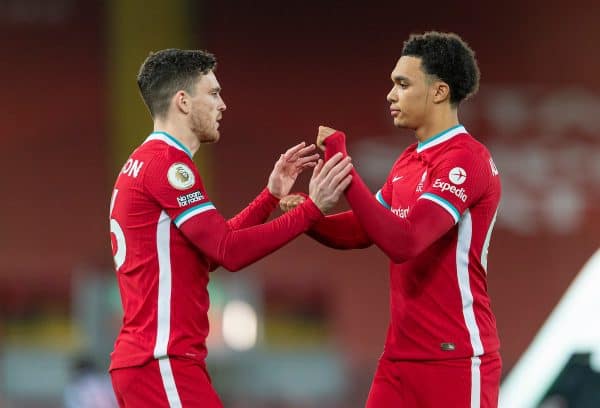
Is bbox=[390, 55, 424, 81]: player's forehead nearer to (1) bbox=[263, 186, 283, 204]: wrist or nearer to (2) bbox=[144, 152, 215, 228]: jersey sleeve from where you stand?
(1) bbox=[263, 186, 283, 204]: wrist

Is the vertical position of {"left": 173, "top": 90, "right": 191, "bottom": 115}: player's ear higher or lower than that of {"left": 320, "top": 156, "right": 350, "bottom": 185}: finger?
higher

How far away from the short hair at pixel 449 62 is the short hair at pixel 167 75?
0.78 meters

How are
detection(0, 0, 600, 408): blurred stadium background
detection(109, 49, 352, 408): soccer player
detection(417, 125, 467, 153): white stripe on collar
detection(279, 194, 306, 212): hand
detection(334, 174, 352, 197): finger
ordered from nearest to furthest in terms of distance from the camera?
detection(109, 49, 352, 408): soccer player < detection(334, 174, 352, 197): finger < detection(417, 125, 467, 153): white stripe on collar < detection(279, 194, 306, 212): hand < detection(0, 0, 600, 408): blurred stadium background

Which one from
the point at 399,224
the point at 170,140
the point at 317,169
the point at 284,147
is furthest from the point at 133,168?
the point at 284,147

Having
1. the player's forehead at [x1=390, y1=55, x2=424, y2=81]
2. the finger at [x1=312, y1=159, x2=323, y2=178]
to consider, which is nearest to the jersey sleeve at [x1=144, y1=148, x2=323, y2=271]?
the finger at [x1=312, y1=159, x2=323, y2=178]

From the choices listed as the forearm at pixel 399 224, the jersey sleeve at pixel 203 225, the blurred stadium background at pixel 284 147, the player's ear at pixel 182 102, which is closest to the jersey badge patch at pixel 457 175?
the forearm at pixel 399 224

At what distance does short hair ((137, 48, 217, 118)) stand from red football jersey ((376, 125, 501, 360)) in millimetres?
882

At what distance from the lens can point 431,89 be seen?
4.05 metres

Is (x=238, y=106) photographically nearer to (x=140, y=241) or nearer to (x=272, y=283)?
(x=272, y=283)

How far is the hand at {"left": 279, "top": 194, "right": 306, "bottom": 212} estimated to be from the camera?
4.28 m

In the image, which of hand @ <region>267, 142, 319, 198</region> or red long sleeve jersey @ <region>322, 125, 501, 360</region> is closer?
red long sleeve jersey @ <region>322, 125, 501, 360</region>

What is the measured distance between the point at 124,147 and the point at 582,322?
6.71 m

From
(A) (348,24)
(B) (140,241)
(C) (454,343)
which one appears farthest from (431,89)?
(A) (348,24)

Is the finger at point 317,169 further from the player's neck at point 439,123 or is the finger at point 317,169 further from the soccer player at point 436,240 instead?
the player's neck at point 439,123
